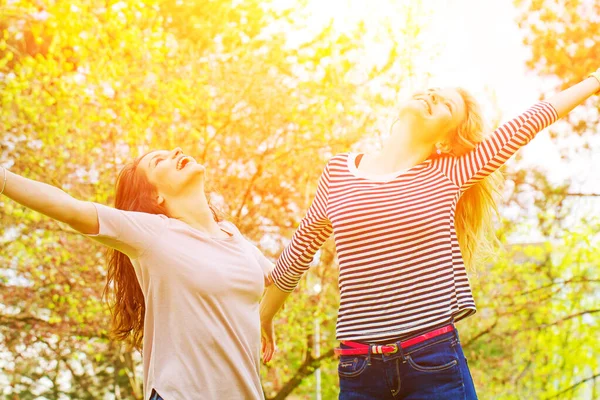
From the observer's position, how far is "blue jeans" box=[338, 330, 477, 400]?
185 cm

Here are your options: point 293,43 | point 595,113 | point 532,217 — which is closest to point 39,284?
point 293,43

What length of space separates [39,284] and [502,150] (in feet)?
16.2

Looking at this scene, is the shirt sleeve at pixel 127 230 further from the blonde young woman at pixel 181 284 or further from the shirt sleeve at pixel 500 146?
the shirt sleeve at pixel 500 146

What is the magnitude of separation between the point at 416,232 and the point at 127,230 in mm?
796

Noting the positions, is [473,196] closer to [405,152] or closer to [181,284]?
[405,152]

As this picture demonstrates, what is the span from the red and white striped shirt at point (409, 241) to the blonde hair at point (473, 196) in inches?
3.4

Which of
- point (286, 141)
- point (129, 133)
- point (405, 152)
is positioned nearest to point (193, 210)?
point (405, 152)

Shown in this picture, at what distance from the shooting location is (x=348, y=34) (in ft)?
22.9

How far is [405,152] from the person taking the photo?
7.25ft

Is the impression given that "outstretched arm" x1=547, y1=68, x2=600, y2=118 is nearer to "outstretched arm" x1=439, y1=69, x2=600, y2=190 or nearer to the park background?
"outstretched arm" x1=439, y1=69, x2=600, y2=190

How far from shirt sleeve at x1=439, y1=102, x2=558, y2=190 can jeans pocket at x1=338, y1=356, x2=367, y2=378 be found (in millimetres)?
571

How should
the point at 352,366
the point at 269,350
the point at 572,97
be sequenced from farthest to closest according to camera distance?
1. the point at 269,350
2. the point at 572,97
3. the point at 352,366

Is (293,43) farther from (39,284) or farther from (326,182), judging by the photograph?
(326,182)

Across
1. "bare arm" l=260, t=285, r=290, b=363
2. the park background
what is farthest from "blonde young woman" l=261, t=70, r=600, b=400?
the park background
